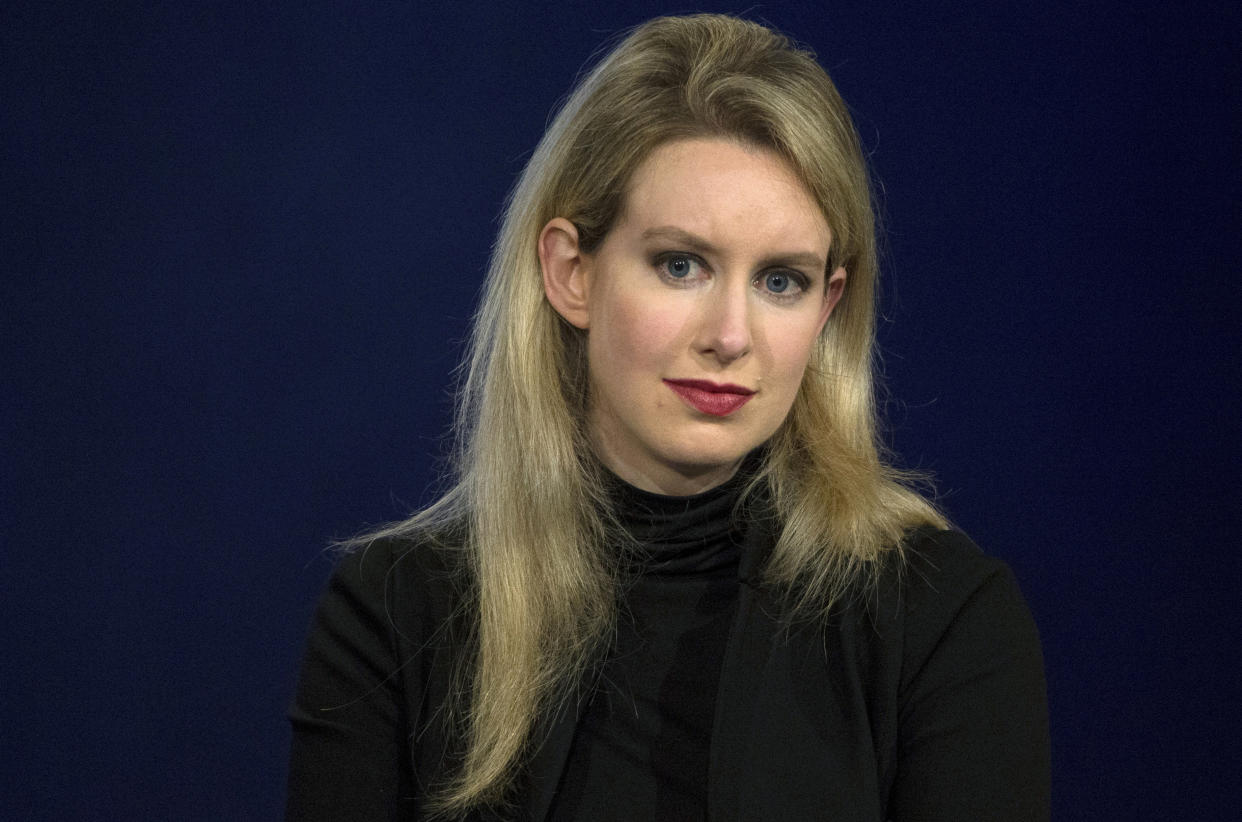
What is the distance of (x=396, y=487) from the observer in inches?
89.7

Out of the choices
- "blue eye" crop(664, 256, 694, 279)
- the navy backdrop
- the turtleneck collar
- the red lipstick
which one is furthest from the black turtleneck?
the navy backdrop

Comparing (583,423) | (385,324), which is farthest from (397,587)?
(385,324)

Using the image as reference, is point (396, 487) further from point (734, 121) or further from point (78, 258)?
point (734, 121)

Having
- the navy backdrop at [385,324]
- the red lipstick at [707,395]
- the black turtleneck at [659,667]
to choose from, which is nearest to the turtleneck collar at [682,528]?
the black turtleneck at [659,667]

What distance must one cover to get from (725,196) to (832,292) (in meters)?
0.21

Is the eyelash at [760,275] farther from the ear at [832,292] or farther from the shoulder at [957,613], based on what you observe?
the shoulder at [957,613]

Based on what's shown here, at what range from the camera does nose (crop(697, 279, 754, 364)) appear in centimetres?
138

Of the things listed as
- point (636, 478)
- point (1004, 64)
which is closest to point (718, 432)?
point (636, 478)

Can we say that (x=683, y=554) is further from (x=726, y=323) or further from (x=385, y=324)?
(x=385, y=324)

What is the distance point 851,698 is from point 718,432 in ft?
0.94

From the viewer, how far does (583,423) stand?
158 cm

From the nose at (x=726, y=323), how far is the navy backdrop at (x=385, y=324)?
2.90ft

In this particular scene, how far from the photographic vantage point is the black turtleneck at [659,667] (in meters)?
1.45

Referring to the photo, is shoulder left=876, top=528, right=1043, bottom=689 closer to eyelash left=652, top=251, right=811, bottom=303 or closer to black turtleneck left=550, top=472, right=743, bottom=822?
black turtleneck left=550, top=472, right=743, bottom=822
